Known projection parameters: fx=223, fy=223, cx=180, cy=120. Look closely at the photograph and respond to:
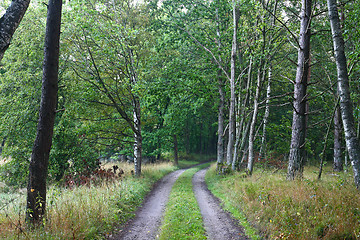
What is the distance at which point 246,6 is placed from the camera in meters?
13.6

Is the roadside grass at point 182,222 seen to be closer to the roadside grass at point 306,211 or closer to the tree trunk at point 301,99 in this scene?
the roadside grass at point 306,211

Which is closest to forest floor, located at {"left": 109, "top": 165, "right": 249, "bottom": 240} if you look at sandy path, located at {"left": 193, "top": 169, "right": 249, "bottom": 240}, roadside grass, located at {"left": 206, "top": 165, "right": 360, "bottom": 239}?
sandy path, located at {"left": 193, "top": 169, "right": 249, "bottom": 240}

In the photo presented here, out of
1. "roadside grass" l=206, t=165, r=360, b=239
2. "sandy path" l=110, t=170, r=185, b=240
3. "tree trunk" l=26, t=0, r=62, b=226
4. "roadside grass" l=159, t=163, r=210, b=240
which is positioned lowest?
"sandy path" l=110, t=170, r=185, b=240

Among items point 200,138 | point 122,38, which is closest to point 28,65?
point 122,38

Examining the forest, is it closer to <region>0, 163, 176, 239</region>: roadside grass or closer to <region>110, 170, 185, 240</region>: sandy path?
<region>0, 163, 176, 239</region>: roadside grass

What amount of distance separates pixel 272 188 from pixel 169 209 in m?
3.86

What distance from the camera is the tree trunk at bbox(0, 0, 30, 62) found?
397 cm

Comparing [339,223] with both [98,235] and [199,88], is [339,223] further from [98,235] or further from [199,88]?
[199,88]

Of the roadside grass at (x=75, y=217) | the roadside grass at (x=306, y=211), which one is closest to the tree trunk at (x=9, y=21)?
the roadside grass at (x=75, y=217)

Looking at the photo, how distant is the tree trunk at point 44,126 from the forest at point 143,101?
0.09ft

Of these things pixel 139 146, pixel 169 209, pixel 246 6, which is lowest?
pixel 169 209

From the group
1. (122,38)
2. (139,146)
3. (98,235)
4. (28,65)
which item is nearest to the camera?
(98,235)

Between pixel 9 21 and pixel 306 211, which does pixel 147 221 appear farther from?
pixel 9 21

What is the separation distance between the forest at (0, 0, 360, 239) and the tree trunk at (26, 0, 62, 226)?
28mm
